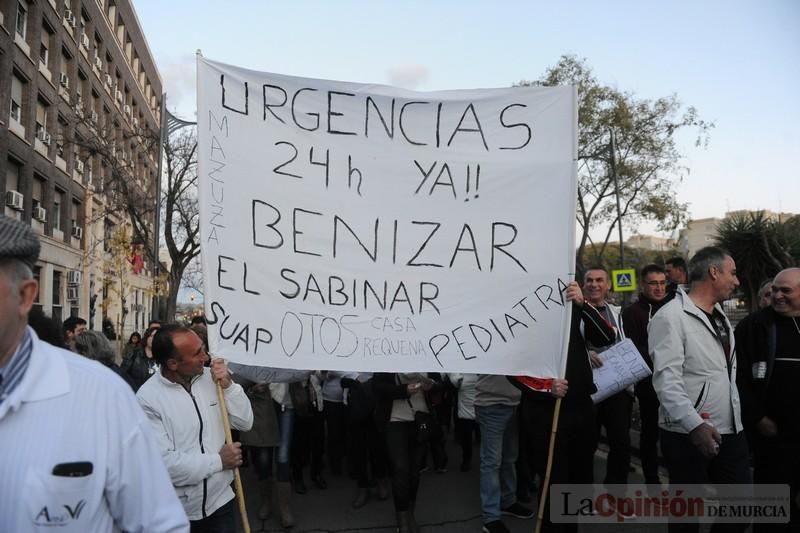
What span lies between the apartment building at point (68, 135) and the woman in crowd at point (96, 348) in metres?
14.9

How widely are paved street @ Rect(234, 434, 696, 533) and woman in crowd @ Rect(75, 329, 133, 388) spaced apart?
6.22 feet

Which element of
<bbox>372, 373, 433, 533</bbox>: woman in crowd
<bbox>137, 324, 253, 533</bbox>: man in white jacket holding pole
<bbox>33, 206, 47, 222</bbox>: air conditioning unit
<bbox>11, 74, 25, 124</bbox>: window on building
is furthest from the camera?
<bbox>33, 206, 47, 222</bbox>: air conditioning unit

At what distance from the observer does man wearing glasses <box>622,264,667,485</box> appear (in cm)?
556

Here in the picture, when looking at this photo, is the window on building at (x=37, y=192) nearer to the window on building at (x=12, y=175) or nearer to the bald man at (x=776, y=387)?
the window on building at (x=12, y=175)

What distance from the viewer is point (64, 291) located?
28406 mm

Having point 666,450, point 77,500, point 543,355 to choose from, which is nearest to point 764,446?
point 666,450

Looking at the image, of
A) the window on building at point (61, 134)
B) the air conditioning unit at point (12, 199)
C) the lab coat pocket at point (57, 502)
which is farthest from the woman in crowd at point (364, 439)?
the window on building at point (61, 134)

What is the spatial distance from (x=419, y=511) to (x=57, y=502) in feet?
15.4

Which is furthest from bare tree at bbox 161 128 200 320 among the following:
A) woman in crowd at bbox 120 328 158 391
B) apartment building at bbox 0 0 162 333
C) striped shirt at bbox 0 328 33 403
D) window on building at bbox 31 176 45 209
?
striped shirt at bbox 0 328 33 403

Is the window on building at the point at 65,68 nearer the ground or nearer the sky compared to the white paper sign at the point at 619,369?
nearer the sky

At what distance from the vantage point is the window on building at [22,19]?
23.4m

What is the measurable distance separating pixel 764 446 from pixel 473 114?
9.11 feet

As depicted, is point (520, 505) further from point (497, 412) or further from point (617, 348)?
point (617, 348)

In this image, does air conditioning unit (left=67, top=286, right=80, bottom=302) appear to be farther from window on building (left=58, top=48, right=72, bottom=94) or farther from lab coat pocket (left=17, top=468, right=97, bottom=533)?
lab coat pocket (left=17, top=468, right=97, bottom=533)
